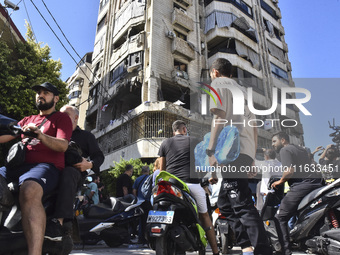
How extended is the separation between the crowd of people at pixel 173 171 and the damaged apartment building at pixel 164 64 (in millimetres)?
13489

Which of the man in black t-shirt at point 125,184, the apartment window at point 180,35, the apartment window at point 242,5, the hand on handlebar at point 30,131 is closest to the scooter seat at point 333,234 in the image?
the hand on handlebar at point 30,131

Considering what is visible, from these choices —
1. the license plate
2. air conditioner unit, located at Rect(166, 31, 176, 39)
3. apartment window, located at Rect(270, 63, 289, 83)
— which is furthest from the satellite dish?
apartment window, located at Rect(270, 63, 289, 83)

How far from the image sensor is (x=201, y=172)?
3.51 meters

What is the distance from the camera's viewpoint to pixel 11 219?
197cm

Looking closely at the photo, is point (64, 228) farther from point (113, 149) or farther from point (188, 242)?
point (113, 149)

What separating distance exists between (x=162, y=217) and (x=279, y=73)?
28.7 metres

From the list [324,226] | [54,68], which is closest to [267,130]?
[54,68]

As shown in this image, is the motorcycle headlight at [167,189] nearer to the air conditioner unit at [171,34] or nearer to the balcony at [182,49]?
the balcony at [182,49]

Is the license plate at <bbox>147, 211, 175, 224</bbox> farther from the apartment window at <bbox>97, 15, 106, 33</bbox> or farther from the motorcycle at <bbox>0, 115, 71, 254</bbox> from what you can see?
the apartment window at <bbox>97, 15, 106, 33</bbox>

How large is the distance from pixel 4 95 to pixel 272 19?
30.0 metres

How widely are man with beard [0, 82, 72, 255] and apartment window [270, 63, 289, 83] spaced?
27.9 m

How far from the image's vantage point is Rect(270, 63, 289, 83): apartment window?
2747 centimetres

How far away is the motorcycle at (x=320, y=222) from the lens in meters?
2.83

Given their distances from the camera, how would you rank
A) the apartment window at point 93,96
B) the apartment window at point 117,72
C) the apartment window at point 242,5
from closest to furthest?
1. the apartment window at point 117,72
2. the apartment window at point 93,96
3. the apartment window at point 242,5
